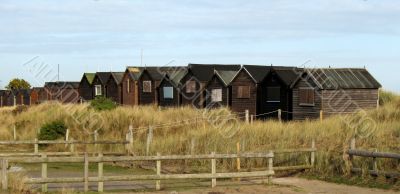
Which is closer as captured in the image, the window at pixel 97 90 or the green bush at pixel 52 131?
the green bush at pixel 52 131

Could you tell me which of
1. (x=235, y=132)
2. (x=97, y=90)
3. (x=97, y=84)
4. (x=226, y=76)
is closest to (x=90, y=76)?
(x=97, y=84)

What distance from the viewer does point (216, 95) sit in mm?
52281

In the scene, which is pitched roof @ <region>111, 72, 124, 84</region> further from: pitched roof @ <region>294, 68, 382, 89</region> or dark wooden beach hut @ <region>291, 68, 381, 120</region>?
pitched roof @ <region>294, 68, 382, 89</region>

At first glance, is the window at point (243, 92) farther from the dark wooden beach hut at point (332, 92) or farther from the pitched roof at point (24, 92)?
the pitched roof at point (24, 92)

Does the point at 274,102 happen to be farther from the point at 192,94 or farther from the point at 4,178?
the point at 4,178

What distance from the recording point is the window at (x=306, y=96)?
4228 centimetres

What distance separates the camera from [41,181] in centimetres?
1580

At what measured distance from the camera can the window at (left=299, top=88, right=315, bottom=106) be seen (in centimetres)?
4228

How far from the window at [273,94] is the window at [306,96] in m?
3.46

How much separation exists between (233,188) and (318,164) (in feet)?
17.0

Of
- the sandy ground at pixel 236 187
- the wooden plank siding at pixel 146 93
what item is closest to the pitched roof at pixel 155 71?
the wooden plank siding at pixel 146 93

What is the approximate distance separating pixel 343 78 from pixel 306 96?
3021 mm

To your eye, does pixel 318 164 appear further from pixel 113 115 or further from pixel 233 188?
pixel 113 115

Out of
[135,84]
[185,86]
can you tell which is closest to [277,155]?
[185,86]
